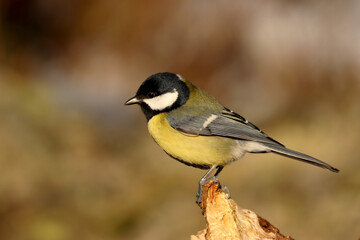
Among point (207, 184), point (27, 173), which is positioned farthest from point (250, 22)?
point (207, 184)

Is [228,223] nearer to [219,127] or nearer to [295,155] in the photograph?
[295,155]

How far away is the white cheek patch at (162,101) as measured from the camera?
2523mm

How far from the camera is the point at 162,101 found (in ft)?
8.32

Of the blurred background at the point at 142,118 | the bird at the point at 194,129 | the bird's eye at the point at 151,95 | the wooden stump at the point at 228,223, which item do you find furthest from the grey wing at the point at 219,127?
the blurred background at the point at 142,118

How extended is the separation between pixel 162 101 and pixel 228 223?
2.82ft

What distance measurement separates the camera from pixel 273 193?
13.3ft

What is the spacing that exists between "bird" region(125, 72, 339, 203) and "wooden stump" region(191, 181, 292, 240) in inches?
15.9

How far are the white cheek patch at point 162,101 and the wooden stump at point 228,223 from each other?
0.67 meters

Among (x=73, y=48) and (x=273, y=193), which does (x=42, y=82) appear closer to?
(x=73, y=48)

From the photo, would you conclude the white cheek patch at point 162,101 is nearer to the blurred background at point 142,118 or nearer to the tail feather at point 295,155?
the tail feather at point 295,155

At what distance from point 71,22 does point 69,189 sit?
167cm

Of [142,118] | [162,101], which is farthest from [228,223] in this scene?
[142,118]

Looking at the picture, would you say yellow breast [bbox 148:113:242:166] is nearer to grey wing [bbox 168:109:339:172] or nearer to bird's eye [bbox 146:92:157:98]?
grey wing [bbox 168:109:339:172]

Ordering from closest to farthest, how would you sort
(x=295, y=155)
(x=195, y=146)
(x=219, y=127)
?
(x=295, y=155)
(x=195, y=146)
(x=219, y=127)
